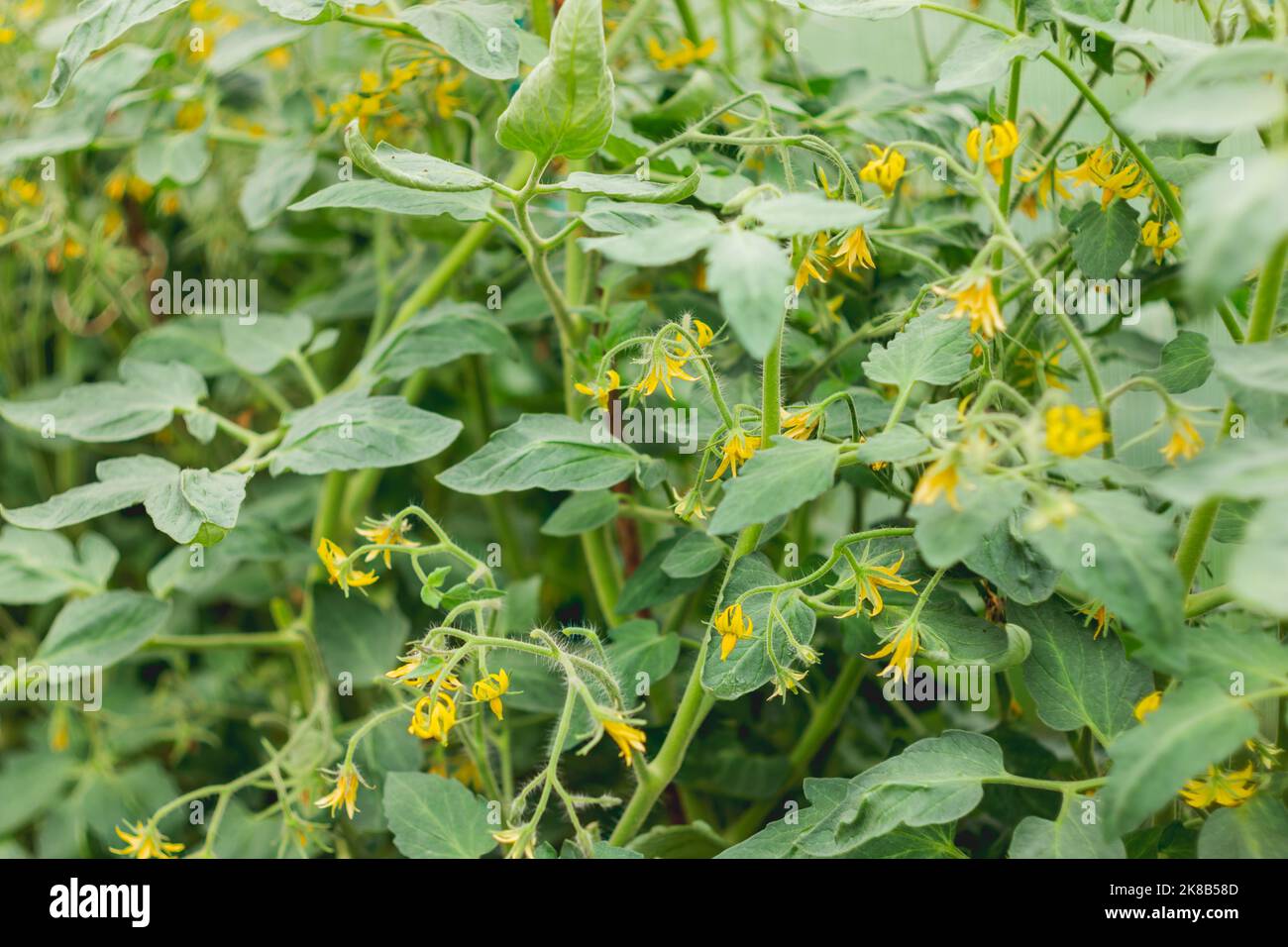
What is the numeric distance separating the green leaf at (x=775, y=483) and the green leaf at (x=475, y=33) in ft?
0.87

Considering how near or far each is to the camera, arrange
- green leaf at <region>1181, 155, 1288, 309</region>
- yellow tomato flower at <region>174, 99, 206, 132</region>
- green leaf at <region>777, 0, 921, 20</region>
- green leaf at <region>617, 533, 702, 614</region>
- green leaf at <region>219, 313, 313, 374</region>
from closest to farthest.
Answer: green leaf at <region>1181, 155, 1288, 309</region> → green leaf at <region>777, 0, 921, 20</region> → green leaf at <region>617, 533, 702, 614</region> → green leaf at <region>219, 313, 313, 374</region> → yellow tomato flower at <region>174, 99, 206, 132</region>

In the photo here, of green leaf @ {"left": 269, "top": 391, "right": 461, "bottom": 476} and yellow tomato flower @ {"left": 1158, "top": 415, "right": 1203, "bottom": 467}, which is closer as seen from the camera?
yellow tomato flower @ {"left": 1158, "top": 415, "right": 1203, "bottom": 467}

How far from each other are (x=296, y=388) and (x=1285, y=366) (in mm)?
963

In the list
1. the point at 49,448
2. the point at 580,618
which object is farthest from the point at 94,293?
the point at 580,618

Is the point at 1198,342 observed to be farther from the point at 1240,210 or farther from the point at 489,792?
the point at 489,792

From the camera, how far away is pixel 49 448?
3.60 ft

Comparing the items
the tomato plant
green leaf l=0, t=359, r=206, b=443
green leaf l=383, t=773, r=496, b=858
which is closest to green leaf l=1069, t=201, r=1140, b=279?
the tomato plant

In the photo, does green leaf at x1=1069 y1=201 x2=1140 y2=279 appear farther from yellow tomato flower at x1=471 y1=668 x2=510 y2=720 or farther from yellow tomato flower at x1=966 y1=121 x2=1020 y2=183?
yellow tomato flower at x1=471 y1=668 x2=510 y2=720

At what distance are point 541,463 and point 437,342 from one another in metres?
0.18

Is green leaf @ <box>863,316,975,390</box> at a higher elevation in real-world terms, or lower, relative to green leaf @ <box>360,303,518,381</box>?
higher

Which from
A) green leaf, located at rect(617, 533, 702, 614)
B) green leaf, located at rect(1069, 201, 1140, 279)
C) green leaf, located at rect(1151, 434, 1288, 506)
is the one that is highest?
green leaf, located at rect(1069, 201, 1140, 279)

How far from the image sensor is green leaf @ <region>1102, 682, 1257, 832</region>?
1.22 feet

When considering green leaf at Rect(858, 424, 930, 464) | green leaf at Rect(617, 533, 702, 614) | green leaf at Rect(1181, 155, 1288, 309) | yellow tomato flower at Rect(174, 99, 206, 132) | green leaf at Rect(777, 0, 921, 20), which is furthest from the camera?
yellow tomato flower at Rect(174, 99, 206, 132)

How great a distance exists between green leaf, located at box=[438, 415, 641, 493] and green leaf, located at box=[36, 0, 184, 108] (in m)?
0.30
